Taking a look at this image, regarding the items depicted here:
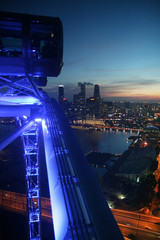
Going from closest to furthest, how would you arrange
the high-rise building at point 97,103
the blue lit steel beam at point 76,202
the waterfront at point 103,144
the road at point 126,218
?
1. the blue lit steel beam at point 76,202
2. the road at point 126,218
3. the waterfront at point 103,144
4. the high-rise building at point 97,103

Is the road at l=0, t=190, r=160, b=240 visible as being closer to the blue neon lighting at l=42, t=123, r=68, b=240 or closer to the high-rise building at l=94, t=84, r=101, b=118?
the blue neon lighting at l=42, t=123, r=68, b=240

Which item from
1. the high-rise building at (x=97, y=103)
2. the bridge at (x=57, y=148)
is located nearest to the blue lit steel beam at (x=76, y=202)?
the bridge at (x=57, y=148)

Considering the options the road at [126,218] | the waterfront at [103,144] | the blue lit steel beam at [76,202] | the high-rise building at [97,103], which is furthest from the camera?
the high-rise building at [97,103]

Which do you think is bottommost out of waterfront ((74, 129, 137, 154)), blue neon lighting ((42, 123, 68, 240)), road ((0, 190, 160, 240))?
waterfront ((74, 129, 137, 154))

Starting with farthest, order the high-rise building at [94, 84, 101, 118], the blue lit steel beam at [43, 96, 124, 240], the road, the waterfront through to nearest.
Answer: the high-rise building at [94, 84, 101, 118], the waterfront, the road, the blue lit steel beam at [43, 96, 124, 240]

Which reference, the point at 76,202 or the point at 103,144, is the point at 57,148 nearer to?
the point at 76,202

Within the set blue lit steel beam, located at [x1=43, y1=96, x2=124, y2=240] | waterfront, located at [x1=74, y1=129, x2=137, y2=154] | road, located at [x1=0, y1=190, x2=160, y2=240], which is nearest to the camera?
blue lit steel beam, located at [x1=43, y1=96, x2=124, y2=240]

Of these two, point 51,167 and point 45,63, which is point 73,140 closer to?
point 51,167

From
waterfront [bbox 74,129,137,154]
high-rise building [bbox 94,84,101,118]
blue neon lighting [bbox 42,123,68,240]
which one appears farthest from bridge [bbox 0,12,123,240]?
high-rise building [bbox 94,84,101,118]

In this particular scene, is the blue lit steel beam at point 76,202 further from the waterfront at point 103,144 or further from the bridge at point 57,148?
the waterfront at point 103,144
